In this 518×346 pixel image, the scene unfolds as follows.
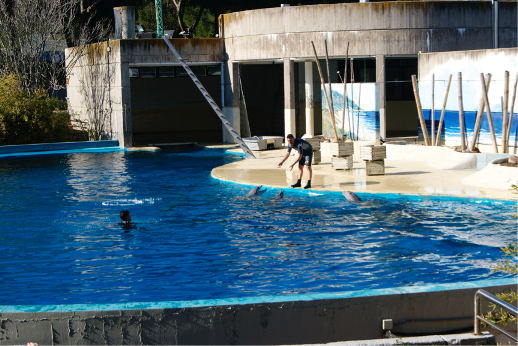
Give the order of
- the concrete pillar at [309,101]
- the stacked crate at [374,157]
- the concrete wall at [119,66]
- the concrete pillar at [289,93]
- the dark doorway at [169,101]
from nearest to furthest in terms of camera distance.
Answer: the stacked crate at [374,157] < the concrete pillar at [289,93] < the concrete pillar at [309,101] < the concrete wall at [119,66] < the dark doorway at [169,101]

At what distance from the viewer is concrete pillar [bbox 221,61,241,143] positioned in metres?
25.4

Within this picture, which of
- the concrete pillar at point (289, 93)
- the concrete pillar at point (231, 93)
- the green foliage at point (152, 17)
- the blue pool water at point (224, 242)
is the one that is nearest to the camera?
the blue pool water at point (224, 242)

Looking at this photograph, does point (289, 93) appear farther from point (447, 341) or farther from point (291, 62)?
point (447, 341)

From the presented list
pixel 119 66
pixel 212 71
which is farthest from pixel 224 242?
pixel 212 71

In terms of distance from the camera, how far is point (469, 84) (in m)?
19.0

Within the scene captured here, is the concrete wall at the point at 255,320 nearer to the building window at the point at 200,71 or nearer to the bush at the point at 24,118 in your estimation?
the bush at the point at 24,118

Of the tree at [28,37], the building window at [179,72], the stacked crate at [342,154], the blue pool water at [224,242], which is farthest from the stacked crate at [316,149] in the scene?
the building window at [179,72]

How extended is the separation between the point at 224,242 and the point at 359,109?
12712 mm

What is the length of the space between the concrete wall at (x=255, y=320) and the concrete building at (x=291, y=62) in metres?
13.3

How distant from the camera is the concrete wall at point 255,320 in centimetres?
599

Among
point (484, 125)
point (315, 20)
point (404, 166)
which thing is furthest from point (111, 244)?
point (315, 20)

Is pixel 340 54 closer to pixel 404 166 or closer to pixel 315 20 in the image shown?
pixel 315 20

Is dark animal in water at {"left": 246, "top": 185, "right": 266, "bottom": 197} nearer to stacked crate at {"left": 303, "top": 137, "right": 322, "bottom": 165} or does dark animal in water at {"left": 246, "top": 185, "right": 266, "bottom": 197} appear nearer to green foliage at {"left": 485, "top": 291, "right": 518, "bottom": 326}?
stacked crate at {"left": 303, "top": 137, "right": 322, "bottom": 165}

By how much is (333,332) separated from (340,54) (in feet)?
54.6
